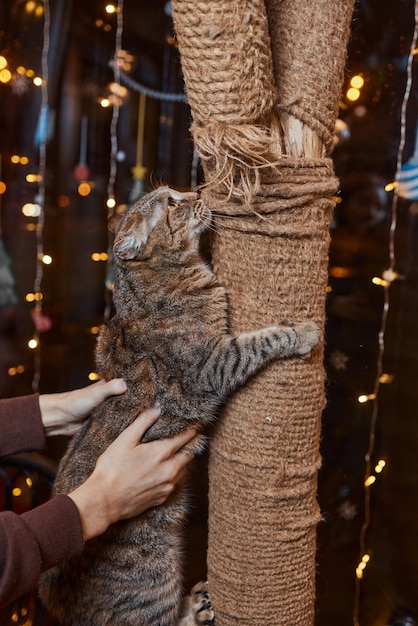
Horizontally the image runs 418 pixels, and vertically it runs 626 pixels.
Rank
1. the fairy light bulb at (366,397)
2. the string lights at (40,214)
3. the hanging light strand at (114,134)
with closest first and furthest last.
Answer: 1. the fairy light bulb at (366,397)
2. the hanging light strand at (114,134)
3. the string lights at (40,214)

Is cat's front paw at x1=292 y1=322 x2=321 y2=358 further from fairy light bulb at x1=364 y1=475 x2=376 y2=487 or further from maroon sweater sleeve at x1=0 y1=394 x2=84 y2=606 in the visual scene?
fairy light bulb at x1=364 y1=475 x2=376 y2=487

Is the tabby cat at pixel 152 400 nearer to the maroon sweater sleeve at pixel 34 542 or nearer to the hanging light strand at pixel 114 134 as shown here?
the maroon sweater sleeve at pixel 34 542

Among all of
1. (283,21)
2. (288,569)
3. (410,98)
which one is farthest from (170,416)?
(410,98)

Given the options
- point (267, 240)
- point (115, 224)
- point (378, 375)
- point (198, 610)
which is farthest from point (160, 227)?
point (378, 375)

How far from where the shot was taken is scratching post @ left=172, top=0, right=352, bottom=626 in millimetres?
912

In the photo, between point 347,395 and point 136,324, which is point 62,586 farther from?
point 347,395

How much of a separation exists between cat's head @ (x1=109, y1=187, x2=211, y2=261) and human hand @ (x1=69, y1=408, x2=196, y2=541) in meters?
0.35

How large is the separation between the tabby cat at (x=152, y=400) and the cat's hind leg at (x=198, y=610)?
3cm

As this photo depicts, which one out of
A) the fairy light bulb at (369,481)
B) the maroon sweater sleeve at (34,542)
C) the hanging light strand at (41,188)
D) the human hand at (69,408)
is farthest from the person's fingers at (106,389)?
the hanging light strand at (41,188)

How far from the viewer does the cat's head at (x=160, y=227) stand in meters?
1.24

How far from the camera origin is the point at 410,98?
199 centimetres

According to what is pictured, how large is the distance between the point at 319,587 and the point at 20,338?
1.77m

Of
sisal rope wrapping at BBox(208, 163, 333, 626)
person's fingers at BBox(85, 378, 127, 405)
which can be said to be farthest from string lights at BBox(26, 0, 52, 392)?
sisal rope wrapping at BBox(208, 163, 333, 626)

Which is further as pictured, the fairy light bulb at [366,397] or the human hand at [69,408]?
the fairy light bulb at [366,397]
